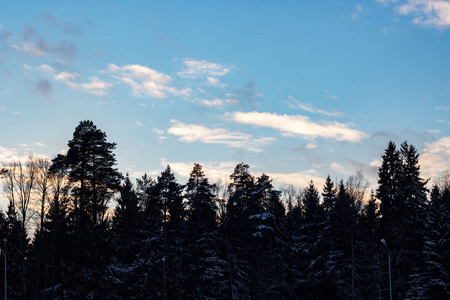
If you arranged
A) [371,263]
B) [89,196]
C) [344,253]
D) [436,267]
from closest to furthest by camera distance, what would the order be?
[436,267] < [89,196] < [344,253] < [371,263]

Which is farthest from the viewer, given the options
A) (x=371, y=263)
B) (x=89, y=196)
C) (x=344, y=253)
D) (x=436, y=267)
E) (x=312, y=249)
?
(x=312, y=249)

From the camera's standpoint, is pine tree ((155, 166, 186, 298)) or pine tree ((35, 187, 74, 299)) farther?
pine tree ((155, 166, 186, 298))

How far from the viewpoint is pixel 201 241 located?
159 ft

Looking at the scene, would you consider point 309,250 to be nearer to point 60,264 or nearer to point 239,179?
point 239,179

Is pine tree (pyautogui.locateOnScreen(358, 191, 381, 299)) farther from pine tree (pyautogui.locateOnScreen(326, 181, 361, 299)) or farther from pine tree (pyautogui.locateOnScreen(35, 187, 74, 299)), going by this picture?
pine tree (pyautogui.locateOnScreen(35, 187, 74, 299))

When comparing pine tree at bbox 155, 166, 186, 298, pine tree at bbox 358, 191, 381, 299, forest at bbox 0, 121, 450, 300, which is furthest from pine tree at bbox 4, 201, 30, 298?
pine tree at bbox 358, 191, 381, 299

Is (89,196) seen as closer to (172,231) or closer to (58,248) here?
(58,248)

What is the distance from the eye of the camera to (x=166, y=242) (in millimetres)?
53469

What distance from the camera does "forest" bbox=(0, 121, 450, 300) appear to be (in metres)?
42.1

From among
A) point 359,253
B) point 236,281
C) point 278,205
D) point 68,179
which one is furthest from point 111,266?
point 359,253

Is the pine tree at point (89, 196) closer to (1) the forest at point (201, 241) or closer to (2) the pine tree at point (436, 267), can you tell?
(1) the forest at point (201, 241)

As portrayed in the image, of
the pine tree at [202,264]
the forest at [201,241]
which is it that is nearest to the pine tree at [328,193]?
the forest at [201,241]

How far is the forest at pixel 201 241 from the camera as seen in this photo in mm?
42062

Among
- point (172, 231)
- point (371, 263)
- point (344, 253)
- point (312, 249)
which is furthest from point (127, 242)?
point (371, 263)
